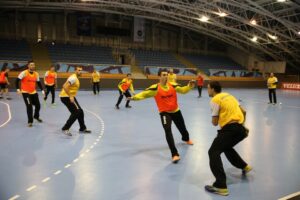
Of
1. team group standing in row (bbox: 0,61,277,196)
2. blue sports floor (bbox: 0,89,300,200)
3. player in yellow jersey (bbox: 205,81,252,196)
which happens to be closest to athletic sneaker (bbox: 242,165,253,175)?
team group standing in row (bbox: 0,61,277,196)

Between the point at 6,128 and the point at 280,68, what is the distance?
36.0m

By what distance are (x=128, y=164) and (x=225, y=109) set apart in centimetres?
218

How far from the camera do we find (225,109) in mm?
4152

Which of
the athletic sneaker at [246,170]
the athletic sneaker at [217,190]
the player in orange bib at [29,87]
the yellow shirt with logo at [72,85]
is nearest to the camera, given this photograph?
the athletic sneaker at [217,190]

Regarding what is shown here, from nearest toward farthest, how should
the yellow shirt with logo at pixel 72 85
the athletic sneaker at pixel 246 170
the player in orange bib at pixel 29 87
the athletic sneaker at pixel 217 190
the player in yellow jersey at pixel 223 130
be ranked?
1. the athletic sneaker at pixel 217 190
2. the player in yellow jersey at pixel 223 130
3. the athletic sneaker at pixel 246 170
4. the yellow shirt with logo at pixel 72 85
5. the player in orange bib at pixel 29 87

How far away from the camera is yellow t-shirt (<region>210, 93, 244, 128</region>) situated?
413cm

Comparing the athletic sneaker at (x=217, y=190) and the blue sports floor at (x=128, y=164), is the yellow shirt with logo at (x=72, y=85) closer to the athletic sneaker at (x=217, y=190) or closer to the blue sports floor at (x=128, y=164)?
the blue sports floor at (x=128, y=164)

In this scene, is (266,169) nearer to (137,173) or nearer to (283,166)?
(283,166)

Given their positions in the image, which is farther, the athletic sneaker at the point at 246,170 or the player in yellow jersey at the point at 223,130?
the athletic sneaker at the point at 246,170

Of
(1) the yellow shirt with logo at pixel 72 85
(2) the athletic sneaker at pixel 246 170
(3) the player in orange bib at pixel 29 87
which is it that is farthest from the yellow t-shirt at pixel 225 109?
(3) the player in orange bib at pixel 29 87

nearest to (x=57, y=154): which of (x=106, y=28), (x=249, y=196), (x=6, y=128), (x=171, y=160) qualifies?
(x=171, y=160)

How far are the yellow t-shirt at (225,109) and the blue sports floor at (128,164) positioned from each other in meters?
1.07

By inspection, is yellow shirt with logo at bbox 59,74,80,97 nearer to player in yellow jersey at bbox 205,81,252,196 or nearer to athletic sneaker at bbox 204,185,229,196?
player in yellow jersey at bbox 205,81,252,196

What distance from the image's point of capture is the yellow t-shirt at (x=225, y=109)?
163 inches
